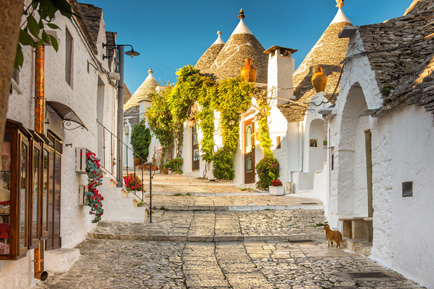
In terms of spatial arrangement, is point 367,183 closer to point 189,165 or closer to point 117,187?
point 117,187

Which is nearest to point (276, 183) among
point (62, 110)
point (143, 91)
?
point (62, 110)

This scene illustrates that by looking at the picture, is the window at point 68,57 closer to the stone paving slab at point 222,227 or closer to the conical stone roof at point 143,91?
the stone paving slab at point 222,227

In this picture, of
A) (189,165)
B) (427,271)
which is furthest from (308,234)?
(189,165)

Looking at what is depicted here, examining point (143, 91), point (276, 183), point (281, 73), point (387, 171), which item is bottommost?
point (276, 183)

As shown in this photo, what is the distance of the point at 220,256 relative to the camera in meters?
7.96

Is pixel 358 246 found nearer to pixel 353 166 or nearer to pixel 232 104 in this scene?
pixel 353 166

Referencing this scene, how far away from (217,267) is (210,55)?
67.0 feet

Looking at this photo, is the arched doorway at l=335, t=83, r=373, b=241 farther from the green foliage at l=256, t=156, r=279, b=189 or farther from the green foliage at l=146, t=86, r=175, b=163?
the green foliage at l=146, t=86, r=175, b=163

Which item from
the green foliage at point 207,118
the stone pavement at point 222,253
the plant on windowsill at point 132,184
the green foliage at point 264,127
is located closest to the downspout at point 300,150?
the green foliage at point 264,127

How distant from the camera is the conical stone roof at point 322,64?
16.6 metres

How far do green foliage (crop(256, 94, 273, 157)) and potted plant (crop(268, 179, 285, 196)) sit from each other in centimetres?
113

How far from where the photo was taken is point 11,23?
2242 millimetres

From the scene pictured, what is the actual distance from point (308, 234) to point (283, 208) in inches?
115

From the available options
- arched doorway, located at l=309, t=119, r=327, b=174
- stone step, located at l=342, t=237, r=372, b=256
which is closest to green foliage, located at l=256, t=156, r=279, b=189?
arched doorway, located at l=309, t=119, r=327, b=174
